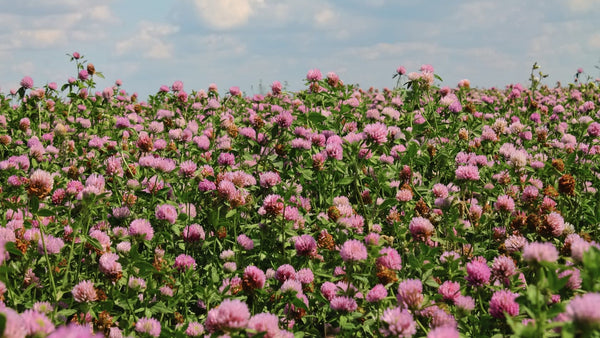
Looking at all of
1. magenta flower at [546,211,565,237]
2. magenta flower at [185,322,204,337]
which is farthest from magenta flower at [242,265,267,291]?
magenta flower at [546,211,565,237]

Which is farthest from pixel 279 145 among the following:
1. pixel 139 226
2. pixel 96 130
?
pixel 96 130

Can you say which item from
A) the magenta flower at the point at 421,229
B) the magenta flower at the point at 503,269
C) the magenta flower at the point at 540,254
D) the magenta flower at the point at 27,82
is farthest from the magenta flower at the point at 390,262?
the magenta flower at the point at 27,82

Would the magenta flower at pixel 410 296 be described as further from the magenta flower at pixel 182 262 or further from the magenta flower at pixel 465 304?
the magenta flower at pixel 182 262

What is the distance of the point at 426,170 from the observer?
4785mm

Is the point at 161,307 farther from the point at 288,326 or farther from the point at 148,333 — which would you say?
the point at 288,326

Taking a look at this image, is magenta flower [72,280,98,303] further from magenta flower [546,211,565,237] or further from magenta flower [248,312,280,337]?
magenta flower [546,211,565,237]

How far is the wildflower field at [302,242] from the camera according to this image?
1885 millimetres

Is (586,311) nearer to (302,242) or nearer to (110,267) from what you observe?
(302,242)

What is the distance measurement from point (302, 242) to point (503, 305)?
1088 millimetres

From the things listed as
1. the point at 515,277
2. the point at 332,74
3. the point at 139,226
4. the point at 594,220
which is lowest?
the point at 594,220

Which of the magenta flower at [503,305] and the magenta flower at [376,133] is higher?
the magenta flower at [376,133]

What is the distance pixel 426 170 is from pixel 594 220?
1607 millimetres

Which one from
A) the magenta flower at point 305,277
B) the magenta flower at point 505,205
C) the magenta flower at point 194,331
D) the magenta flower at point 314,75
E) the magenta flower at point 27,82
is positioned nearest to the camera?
the magenta flower at point 194,331

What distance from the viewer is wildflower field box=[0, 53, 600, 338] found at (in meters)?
1.88
